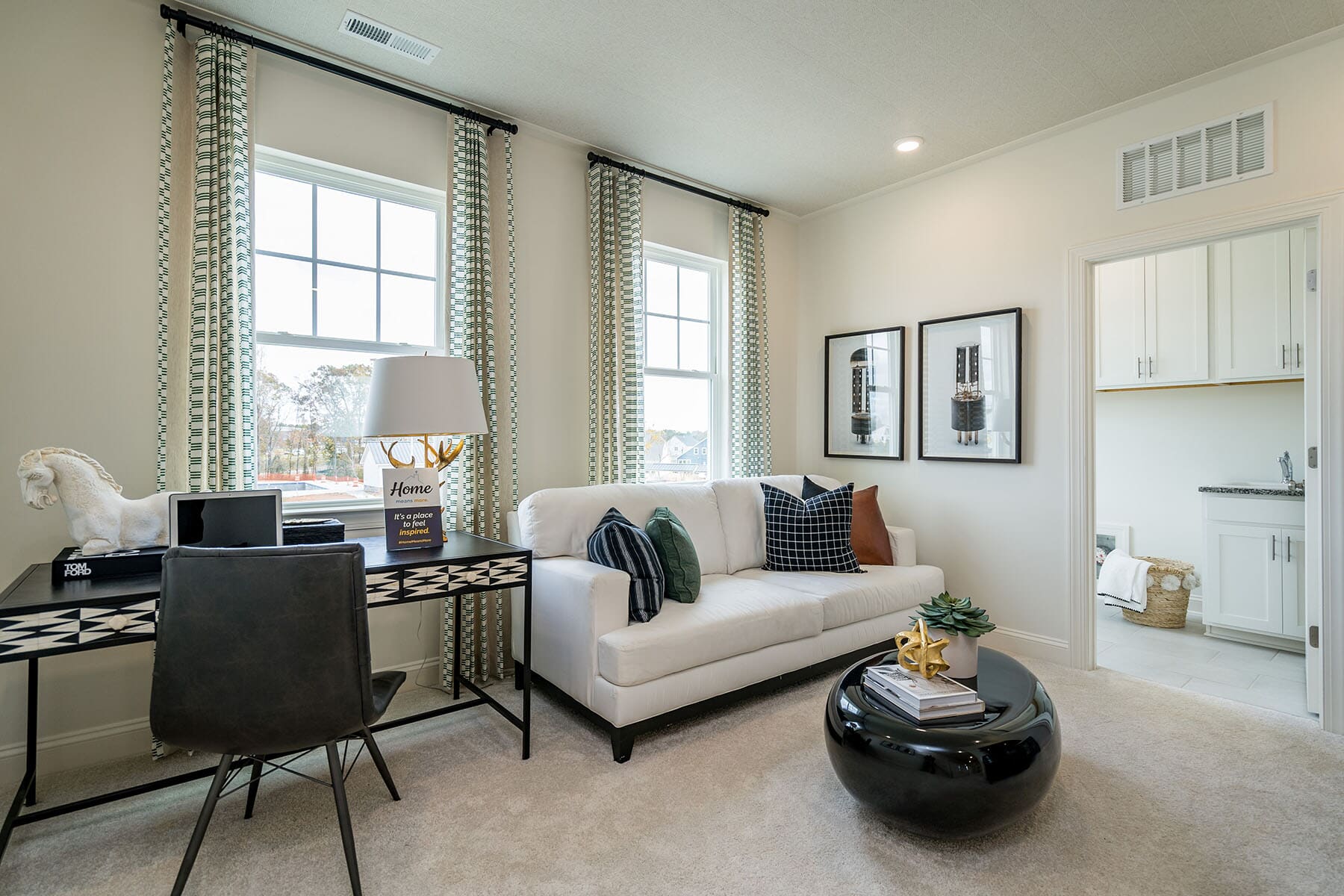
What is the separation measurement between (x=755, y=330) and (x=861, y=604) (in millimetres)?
2001

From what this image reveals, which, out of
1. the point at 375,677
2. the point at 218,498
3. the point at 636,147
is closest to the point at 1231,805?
the point at 375,677

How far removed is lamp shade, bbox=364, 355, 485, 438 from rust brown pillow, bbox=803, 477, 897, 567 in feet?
7.22

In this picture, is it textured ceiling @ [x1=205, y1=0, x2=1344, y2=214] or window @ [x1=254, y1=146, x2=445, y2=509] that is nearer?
textured ceiling @ [x1=205, y1=0, x2=1344, y2=214]

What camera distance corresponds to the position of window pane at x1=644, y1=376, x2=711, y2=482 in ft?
13.1

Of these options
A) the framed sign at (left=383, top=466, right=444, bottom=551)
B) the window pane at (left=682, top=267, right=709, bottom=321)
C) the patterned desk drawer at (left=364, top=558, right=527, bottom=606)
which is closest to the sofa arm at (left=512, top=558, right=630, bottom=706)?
the patterned desk drawer at (left=364, top=558, right=527, bottom=606)

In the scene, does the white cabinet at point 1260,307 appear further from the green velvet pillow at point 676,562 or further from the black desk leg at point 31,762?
the black desk leg at point 31,762

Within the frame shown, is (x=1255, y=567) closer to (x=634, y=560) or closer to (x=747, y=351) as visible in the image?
(x=747, y=351)

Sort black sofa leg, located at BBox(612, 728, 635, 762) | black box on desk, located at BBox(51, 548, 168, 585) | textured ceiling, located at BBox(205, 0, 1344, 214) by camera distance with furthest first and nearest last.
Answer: textured ceiling, located at BBox(205, 0, 1344, 214), black sofa leg, located at BBox(612, 728, 635, 762), black box on desk, located at BBox(51, 548, 168, 585)

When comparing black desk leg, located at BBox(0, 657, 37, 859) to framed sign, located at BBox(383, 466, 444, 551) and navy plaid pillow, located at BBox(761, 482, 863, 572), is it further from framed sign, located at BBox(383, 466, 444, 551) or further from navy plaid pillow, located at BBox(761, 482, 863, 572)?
navy plaid pillow, located at BBox(761, 482, 863, 572)

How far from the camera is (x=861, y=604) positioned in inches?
125

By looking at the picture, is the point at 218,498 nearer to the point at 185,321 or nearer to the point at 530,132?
the point at 185,321

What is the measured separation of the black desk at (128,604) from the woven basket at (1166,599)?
154 inches

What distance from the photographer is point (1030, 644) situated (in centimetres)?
350

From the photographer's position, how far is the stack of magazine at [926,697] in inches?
72.9
